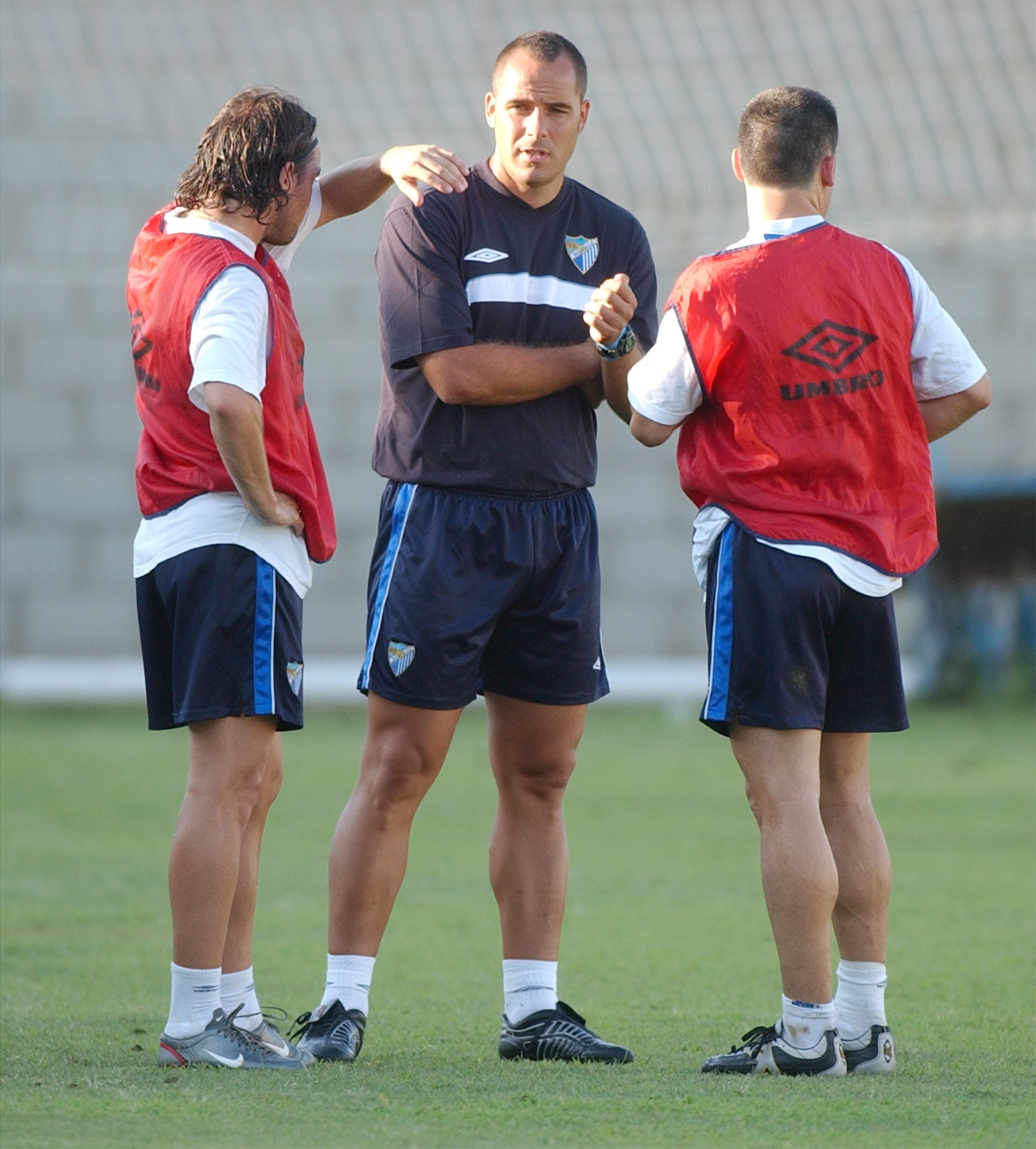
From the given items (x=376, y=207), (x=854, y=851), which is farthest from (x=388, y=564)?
(x=376, y=207)

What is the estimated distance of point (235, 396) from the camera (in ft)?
9.79

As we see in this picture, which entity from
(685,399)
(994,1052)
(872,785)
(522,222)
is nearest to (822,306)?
(685,399)

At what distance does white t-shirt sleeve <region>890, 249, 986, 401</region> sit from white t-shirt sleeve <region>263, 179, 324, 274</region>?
1.24 metres

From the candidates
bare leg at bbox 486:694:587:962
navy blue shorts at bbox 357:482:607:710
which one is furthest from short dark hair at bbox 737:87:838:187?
bare leg at bbox 486:694:587:962

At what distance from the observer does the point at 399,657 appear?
334 centimetres

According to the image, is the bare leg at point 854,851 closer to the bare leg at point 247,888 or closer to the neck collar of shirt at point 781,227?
the neck collar of shirt at point 781,227

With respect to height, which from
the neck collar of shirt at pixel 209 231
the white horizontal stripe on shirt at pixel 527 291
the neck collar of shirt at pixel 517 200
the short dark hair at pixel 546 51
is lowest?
the white horizontal stripe on shirt at pixel 527 291

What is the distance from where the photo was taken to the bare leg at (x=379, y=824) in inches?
131

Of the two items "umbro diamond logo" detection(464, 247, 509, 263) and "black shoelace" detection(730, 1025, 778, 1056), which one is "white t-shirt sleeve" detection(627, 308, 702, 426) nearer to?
"umbro diamond logo" detection(464, 247, 509, 263)

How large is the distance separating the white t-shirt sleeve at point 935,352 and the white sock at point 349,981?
1628 millimetres

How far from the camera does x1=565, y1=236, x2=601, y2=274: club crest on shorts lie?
3484 mm

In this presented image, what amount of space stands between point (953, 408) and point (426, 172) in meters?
1.20

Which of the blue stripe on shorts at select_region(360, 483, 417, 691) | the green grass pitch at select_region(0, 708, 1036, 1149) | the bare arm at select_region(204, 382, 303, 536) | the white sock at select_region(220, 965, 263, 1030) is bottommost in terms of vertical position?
the green grass pitch at select_region(0, 708, 1036, 1149)

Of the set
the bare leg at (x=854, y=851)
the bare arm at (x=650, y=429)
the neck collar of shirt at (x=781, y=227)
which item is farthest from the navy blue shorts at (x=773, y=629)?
the neck collar of shirt at (x=781, y=227)
